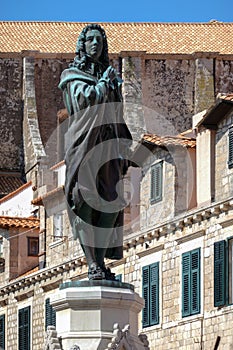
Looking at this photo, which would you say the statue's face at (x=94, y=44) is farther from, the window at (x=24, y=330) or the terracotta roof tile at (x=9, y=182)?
the terracotta roof tile at (x=9, y=182)

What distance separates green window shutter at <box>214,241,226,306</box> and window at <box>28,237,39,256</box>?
1678 centimetres

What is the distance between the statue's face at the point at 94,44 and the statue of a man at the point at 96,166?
0.66 feet

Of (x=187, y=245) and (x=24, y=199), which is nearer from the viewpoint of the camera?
(x=187, y=245)

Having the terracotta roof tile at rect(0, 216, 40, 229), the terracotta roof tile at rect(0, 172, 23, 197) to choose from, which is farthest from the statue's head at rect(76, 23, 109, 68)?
the terracotta roof tile at rect(0, 172, 23, 197)

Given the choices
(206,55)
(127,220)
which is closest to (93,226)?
(127,220)

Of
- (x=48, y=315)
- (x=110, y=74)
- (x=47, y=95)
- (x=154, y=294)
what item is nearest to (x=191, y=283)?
(x=154, y=294)

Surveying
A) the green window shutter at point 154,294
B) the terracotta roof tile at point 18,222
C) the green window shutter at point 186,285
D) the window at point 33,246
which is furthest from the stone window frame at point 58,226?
the green window shutter at point 186,285

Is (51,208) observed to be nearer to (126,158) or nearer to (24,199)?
(24,199)

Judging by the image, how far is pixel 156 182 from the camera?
3547 cm

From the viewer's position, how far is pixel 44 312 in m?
42.5

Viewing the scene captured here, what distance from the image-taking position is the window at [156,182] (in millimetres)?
35250

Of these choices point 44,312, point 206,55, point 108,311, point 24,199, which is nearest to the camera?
point 108,311

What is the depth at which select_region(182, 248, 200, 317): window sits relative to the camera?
32562 mm

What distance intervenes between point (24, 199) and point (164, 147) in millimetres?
18795
